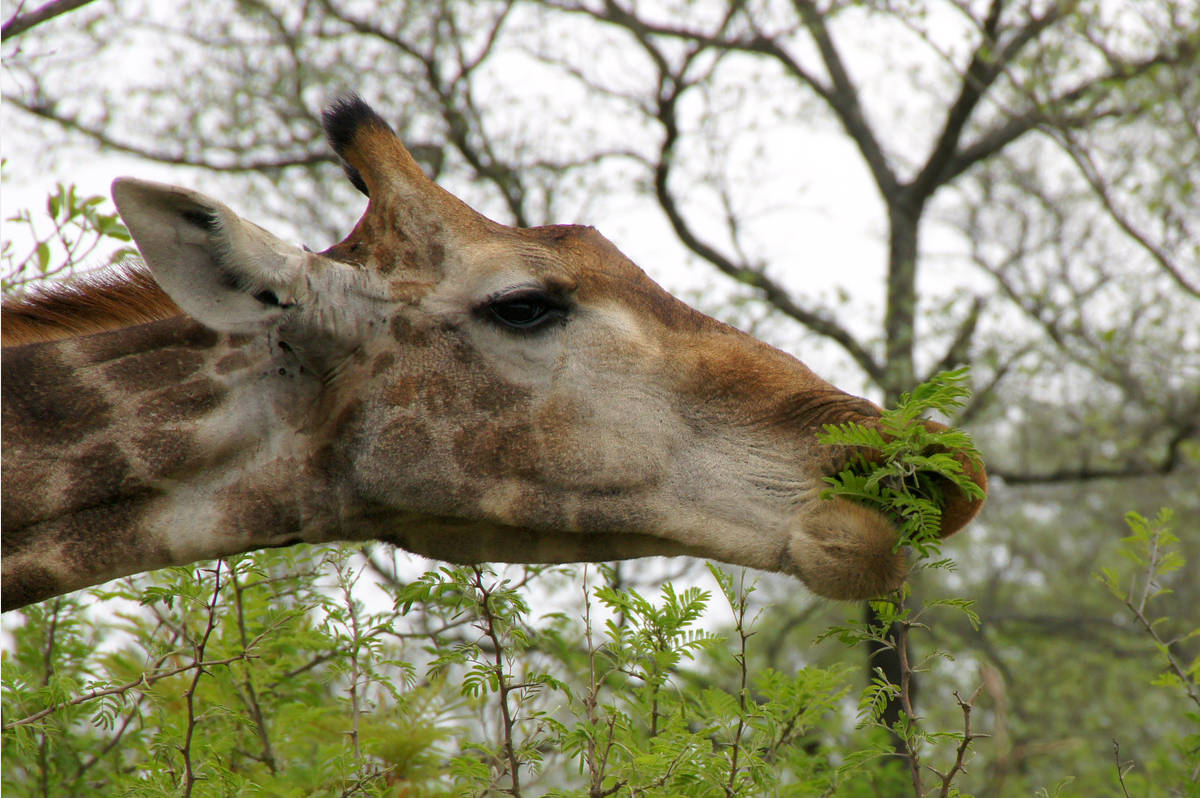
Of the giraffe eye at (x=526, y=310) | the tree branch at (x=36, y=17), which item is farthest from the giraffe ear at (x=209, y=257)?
the tree branch at (x=36, y=17)

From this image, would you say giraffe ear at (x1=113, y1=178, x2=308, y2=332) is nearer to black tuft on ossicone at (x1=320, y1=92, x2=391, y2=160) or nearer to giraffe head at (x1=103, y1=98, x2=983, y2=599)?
giraffe head at (x1=103, y1=98, x2=983, y2=599)

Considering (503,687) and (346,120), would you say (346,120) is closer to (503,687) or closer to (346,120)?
(346,120)

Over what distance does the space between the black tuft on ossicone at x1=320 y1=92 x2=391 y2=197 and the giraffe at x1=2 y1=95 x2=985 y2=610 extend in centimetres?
47

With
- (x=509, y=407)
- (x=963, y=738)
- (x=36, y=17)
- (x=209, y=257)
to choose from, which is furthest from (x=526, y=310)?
(x=36, y=17)

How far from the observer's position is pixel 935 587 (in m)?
13.9

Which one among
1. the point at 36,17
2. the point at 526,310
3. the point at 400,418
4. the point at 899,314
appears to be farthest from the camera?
the point at 899,314

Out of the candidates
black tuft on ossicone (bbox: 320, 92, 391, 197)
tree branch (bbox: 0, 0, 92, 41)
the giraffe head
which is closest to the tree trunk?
the giraffe head

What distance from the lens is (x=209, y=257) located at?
301 cm

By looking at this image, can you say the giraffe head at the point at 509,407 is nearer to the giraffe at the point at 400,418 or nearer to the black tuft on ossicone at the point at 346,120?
the giraffe at the point at 400,418

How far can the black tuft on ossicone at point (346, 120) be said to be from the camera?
360cm

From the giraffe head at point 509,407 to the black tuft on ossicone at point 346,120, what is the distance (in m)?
0.52

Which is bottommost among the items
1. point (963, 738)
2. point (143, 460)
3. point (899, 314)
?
point (963, 738)

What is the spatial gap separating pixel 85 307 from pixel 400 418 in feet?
3.53

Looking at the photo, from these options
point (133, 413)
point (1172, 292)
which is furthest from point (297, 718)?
point (1172, 292)
